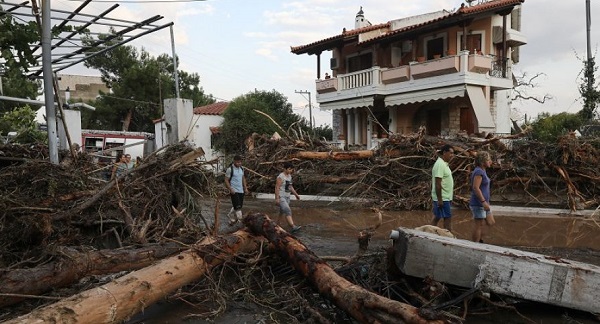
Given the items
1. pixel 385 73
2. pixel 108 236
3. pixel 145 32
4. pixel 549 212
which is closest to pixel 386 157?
pixel 549 212

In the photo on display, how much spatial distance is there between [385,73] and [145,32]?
525 inches

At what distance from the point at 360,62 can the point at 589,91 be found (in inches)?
443

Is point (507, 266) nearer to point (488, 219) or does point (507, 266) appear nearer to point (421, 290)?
point (421, 290)

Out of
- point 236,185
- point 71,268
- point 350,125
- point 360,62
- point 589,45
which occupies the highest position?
point 360,62

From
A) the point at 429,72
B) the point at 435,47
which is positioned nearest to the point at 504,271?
the point at 429,72

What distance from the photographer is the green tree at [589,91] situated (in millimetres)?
17969

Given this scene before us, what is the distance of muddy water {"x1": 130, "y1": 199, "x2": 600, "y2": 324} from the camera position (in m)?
4.50

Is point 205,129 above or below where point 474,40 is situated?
below

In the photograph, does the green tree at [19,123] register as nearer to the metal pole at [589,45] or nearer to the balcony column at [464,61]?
the balcony column at [464,61]

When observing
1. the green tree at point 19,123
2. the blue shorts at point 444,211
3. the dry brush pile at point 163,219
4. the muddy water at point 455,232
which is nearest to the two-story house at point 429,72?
the dry brush pile at point 163,219

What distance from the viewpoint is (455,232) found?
8.69 metres

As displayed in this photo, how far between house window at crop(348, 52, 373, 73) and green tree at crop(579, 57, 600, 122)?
10000mm

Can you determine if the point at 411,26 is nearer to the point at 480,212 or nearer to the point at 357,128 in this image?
the point at 357,128

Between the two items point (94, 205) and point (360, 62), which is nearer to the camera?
point (94, 205)
